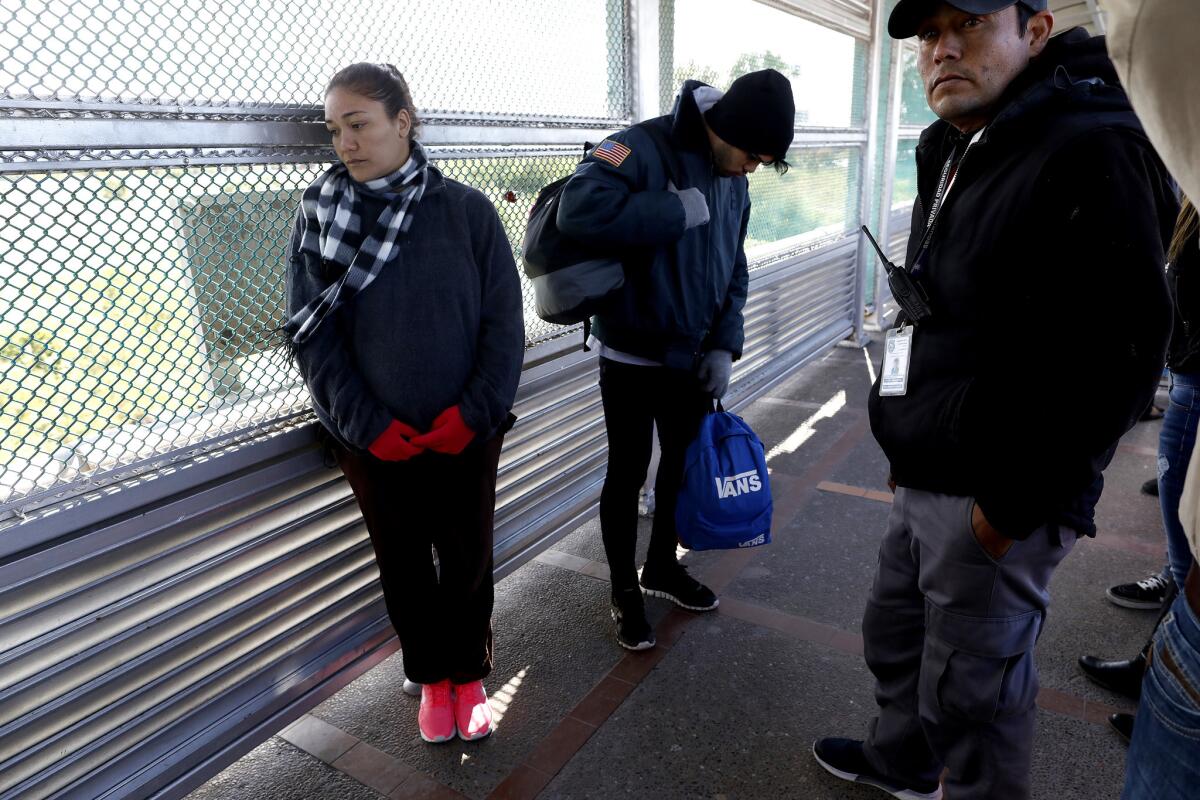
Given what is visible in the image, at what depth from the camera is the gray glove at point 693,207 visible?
233 cm

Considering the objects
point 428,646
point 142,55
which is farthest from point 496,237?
point 428,646

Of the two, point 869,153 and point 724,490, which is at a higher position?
point 869,153

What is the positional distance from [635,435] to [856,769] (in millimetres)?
1216

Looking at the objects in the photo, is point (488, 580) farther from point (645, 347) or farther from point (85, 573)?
point (85, 573)

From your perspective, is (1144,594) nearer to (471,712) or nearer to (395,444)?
(471,712)

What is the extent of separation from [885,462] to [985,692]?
9.48ft

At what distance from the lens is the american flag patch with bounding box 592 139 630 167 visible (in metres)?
2.31

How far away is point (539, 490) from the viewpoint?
10.6ft

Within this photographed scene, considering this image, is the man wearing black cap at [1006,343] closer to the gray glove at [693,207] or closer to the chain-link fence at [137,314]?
the gray glove at [693,207]

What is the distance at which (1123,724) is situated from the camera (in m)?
2.25

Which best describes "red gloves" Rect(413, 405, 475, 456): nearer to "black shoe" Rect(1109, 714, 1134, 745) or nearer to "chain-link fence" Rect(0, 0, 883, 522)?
"chain-link fence" Rect(0, 0, 883, 522)

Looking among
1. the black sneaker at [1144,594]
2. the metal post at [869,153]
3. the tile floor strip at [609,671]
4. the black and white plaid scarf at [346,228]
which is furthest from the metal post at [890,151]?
the black and white plaid scarf at [346,228]

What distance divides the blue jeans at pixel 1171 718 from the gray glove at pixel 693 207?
1632mm

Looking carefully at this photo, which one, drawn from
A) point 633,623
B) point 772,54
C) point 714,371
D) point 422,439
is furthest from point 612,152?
point 772,54
